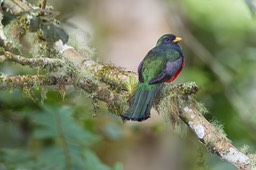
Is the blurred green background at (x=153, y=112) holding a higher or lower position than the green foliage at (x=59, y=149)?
higher

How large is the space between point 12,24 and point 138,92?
639 mm

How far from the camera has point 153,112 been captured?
3754 millimetres

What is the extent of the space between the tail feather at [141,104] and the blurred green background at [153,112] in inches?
13.7

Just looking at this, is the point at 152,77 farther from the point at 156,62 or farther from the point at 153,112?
the point at 153,112

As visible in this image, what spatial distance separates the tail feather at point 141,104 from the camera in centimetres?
153

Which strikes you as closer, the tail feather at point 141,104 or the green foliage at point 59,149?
the tail feather at point 141,104

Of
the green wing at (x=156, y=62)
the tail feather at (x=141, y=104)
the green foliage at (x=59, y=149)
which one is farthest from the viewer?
the green foliage at (x=59, y=149)

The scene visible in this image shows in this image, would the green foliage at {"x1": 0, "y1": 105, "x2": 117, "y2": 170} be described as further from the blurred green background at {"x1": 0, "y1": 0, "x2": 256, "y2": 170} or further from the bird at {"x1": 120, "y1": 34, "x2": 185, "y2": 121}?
the bird at {"x1": 120, "y1": 34, "x2": 185, "y2": 121}

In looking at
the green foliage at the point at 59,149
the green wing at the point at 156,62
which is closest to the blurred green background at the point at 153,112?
the green foliage at the point at 59,149

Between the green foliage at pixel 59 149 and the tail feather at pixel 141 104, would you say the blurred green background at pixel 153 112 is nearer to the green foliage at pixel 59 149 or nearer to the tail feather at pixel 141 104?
the green foliage at pixel 59 149

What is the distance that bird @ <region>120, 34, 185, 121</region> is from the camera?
1.55 m

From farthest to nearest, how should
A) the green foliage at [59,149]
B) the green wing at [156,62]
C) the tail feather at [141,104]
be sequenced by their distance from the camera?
the green foliage at [59,149], the green wing at [156,62], the tail feather at [141,104]

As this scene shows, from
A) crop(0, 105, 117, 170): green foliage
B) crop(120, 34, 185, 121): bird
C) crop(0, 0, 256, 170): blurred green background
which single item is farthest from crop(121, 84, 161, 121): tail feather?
crop(0, 105, 117, 170): green foliage

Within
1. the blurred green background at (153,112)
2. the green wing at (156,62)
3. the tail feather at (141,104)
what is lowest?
the tail feather at (141,104)
